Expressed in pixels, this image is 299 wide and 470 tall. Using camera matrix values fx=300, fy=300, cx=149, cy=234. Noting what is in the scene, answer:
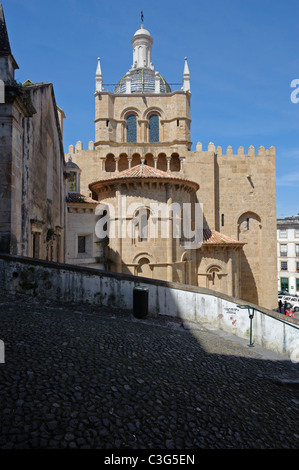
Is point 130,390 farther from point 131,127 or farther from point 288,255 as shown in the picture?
point 288,255

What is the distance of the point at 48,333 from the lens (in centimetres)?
656

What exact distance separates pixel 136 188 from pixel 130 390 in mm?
17575

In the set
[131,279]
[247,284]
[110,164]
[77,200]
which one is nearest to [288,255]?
[247,284]

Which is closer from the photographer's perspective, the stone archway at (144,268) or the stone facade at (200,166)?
the stone archway at (144,268)

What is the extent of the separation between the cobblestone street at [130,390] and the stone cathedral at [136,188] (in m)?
5.35

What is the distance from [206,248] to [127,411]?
823 inches

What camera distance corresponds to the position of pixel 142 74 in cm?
3534

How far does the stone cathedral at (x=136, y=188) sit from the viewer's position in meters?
11.6

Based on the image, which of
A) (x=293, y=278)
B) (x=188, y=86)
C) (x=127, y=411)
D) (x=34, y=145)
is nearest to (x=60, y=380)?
(x=127, y=411)

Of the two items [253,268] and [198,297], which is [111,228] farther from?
[253,268]
